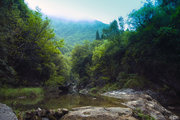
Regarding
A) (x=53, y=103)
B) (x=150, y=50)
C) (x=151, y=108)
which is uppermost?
(x=150, y=50)

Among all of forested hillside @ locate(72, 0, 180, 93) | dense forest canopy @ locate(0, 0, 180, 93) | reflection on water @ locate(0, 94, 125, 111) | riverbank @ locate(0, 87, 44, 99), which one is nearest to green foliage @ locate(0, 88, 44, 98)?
riverbank @ locate(0, 87, 44, 99)

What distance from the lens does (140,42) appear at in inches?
789

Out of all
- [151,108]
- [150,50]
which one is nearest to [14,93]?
[151,108]

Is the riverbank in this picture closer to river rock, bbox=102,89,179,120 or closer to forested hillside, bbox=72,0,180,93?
river rock, bbox=102,89,179,120

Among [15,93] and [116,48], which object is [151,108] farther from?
[116,48]

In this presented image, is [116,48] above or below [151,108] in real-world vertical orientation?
above

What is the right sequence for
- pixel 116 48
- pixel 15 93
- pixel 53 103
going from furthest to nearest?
pixel 116 48, pixel 15 93, pixel 53 103

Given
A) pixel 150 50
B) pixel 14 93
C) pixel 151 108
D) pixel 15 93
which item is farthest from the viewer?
pixel 150 50

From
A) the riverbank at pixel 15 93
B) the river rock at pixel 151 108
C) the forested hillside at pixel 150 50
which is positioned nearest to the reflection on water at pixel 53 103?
the river rock at pixel 151 108

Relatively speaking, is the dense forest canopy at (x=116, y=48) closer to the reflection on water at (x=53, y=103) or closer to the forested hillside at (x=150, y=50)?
the forested hillside at (x=150, y=50)

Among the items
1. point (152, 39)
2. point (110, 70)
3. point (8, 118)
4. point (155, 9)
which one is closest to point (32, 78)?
point (110, 70)

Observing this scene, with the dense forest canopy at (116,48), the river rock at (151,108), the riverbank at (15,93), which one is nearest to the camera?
the river rock at (151,108)

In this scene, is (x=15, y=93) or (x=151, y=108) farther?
(x=15, y=93)

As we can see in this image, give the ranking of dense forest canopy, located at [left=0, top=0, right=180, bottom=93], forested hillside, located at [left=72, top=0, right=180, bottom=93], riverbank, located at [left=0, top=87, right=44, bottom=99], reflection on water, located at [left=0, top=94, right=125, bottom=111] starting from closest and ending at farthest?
reflection on water, located at [left=0, top=94, right=125, bottom=111] < riverbank, located at [left=0, top=87, right=44, bottom=99] < dense forest canopy, located at [left=0, top=0, right=180, bottom=93] < forested hillside, located at [left=72, top=0, right=180, bottom=93]
